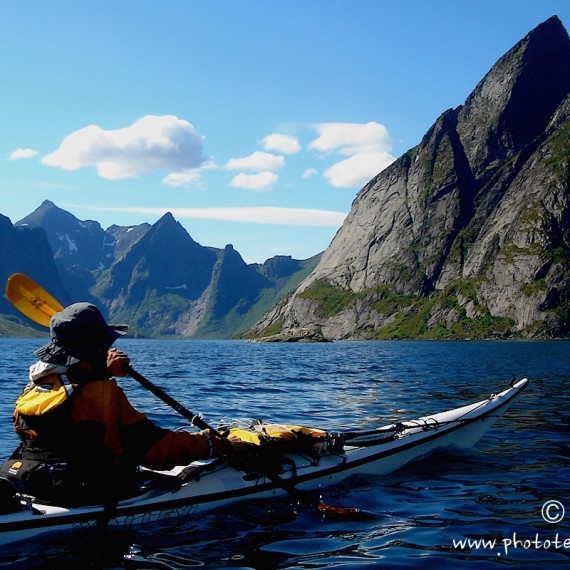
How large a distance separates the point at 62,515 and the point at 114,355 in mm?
2024

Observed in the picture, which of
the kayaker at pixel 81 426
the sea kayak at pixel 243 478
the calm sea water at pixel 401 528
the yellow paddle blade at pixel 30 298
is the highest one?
the yellow paddle blade at pixel 30 298

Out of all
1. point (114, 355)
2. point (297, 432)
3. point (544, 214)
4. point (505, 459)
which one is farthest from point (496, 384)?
point (544, 214)

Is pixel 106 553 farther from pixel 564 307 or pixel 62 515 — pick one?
pixel 564 307

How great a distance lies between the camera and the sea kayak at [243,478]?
7.72 m

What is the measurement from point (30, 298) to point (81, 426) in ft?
8.45

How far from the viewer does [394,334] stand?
18862 cm

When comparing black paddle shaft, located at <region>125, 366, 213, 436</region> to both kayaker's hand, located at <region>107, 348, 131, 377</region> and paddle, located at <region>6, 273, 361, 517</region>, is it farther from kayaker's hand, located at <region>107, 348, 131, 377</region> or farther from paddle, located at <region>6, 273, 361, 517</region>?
kayaker's hand, located at <region>107, 348, 131, 377</region>

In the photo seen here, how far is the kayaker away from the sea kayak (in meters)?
0.26

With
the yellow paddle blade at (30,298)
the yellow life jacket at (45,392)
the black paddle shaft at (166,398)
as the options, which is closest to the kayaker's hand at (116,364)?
the black paddle shaft at (166,398)

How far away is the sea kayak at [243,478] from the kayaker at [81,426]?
26 cm

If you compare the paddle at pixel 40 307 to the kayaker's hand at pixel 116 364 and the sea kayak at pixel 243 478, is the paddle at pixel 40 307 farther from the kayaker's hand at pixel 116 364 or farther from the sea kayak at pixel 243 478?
the kayaker's hand at pixel 116 364

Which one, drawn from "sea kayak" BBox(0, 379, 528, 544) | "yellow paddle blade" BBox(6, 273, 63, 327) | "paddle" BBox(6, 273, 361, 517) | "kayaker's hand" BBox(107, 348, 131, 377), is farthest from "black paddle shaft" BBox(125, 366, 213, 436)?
"yellow paddle blade" BBox(6, 273, 63, 327)

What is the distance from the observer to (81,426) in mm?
7363

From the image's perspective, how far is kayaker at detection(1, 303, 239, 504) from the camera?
7.34 meters
